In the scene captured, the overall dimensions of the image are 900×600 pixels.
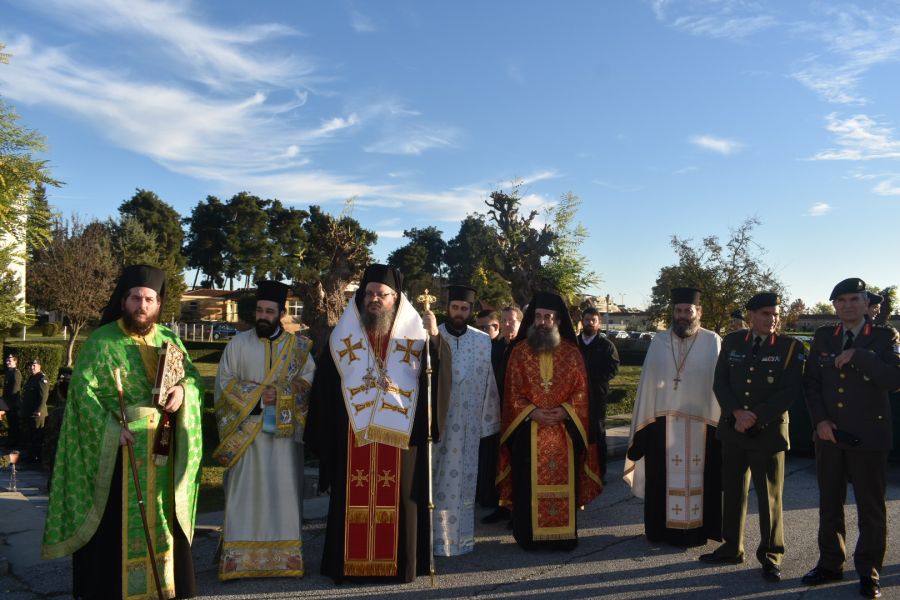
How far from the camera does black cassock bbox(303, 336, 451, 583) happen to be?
509 centimetres

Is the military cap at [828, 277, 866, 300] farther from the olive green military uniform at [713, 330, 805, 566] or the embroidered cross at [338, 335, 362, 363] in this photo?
the embroidered cross at [338, 335, 362, 363]

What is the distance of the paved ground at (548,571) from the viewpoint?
479 centimetres

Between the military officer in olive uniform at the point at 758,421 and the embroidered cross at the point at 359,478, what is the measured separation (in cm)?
273

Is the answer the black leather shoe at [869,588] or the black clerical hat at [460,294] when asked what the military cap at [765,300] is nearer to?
the black leather shoe at [869,588]

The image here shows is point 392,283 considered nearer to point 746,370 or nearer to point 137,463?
point 137,463

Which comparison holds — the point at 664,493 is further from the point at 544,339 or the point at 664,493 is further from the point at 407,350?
the point at 407,350

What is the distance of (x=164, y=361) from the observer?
455 cm

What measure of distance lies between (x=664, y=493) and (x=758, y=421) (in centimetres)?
115

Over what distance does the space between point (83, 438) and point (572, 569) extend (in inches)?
142

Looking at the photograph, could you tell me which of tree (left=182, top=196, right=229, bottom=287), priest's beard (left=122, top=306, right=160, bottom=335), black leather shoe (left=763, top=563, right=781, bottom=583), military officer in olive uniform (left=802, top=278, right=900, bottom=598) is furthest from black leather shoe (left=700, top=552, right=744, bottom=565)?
tree (left=182, top=196, right=229, bottom=287)

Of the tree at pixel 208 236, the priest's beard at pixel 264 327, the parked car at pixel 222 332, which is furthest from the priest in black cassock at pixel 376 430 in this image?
the tree at pixel 208 236

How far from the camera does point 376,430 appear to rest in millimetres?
5203

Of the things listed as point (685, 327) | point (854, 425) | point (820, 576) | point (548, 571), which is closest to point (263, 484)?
point (548, 571)

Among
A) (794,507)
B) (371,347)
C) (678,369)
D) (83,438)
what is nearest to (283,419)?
(371,347)
